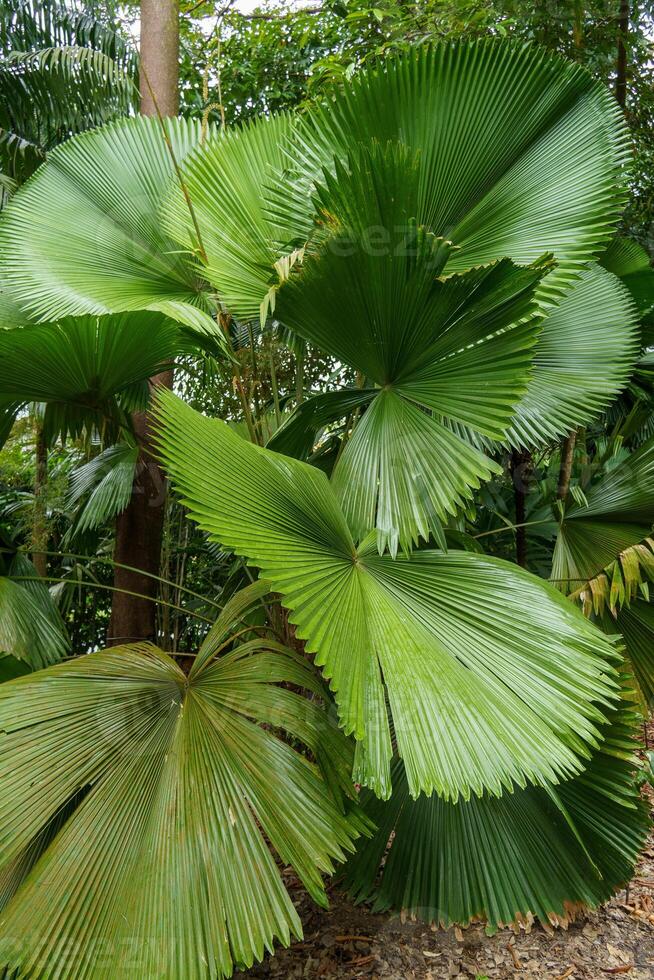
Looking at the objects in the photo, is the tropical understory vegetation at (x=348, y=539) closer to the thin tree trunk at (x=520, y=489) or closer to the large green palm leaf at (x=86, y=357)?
A: the large green palm leaf at (x=86, y=357)

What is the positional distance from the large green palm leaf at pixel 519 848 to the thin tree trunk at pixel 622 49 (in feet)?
9.22

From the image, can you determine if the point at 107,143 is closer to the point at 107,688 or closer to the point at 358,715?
the point at 107,688

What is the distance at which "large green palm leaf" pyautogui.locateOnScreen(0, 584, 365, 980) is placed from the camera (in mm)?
1260

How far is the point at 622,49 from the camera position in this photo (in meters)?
3.08

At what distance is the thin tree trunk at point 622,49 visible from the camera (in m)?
2.99

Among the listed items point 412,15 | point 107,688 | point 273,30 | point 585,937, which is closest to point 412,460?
point 107,688

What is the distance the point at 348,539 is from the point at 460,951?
1293 mm

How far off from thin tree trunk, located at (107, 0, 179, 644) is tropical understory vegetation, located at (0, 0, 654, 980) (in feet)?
0.61

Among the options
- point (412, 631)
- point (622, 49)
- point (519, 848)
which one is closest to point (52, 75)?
point (622, 49)

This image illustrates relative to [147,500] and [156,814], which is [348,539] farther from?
[147,500]

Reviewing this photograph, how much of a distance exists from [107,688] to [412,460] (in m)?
0.86

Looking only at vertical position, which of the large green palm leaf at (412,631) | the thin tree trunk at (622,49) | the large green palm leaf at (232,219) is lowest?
the large green palm leaf at (412,631)

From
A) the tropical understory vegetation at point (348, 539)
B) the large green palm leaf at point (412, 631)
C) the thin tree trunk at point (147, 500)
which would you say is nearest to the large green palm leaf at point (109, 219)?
the tropical understory vegetation at point (348, 539)

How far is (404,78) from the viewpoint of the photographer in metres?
1.73
